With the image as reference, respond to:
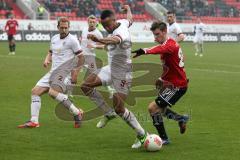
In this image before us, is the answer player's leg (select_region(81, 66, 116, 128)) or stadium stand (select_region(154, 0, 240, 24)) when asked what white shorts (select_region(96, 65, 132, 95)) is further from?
stadium stand (select_region(154, 0, 240, 24))

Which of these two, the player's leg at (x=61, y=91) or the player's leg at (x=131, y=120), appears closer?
the player's leg at (x=131, y=120)

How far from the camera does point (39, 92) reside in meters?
12.7

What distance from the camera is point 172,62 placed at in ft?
35.0

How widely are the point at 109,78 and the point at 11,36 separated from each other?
26.8 metres

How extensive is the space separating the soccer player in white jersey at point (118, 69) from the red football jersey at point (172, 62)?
0.76 meters

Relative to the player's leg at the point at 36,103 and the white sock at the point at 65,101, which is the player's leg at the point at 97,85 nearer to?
the white sock at the point at 65,101

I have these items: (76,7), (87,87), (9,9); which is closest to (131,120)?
(87,87)

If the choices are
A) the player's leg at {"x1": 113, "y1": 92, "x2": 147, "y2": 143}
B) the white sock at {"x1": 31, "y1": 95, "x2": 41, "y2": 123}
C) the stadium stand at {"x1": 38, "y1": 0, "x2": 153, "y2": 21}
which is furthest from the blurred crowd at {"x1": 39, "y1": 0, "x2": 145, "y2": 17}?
the player's leg at {"x1": 113, "y1": 92, "x2": 147, "y2": 143}

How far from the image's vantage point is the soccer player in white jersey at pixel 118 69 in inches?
410

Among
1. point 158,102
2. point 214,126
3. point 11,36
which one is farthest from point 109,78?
point 11,36

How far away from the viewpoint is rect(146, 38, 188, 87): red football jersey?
1034 cm

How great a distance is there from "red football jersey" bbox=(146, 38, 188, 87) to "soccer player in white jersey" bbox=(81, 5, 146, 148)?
2.51 feet

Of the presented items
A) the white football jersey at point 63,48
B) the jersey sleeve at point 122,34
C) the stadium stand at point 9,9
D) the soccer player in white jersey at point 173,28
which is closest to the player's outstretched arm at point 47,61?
the white football jersey at point 63,48

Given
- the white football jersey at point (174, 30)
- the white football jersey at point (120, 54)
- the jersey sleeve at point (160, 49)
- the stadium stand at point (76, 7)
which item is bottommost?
the stadium stand at point (76, 7)
